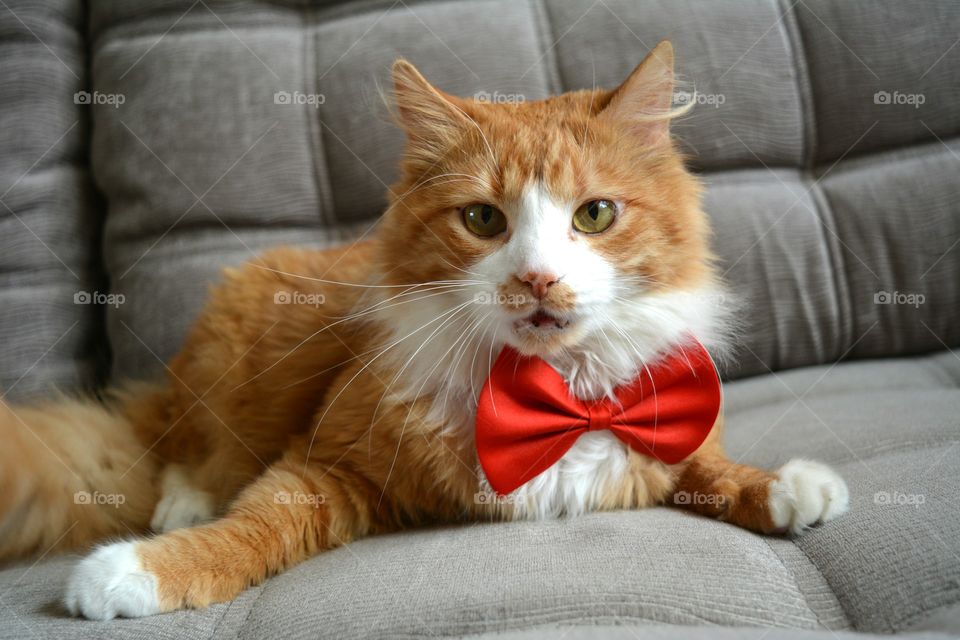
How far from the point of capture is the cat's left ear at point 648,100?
1.31 meters

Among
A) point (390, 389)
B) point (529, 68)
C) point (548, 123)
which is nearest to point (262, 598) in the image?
point (390, 389)

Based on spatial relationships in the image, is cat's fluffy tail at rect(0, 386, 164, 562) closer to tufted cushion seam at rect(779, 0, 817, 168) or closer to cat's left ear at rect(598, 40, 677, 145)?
cat's left ear at rect(598, 40, 677, 145)

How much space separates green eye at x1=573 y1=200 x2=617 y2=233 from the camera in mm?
1254

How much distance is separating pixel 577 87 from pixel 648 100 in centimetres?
A: 92

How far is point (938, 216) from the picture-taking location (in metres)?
2.14

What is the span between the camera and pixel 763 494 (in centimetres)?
121

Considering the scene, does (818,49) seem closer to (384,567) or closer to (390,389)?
(390,389)
